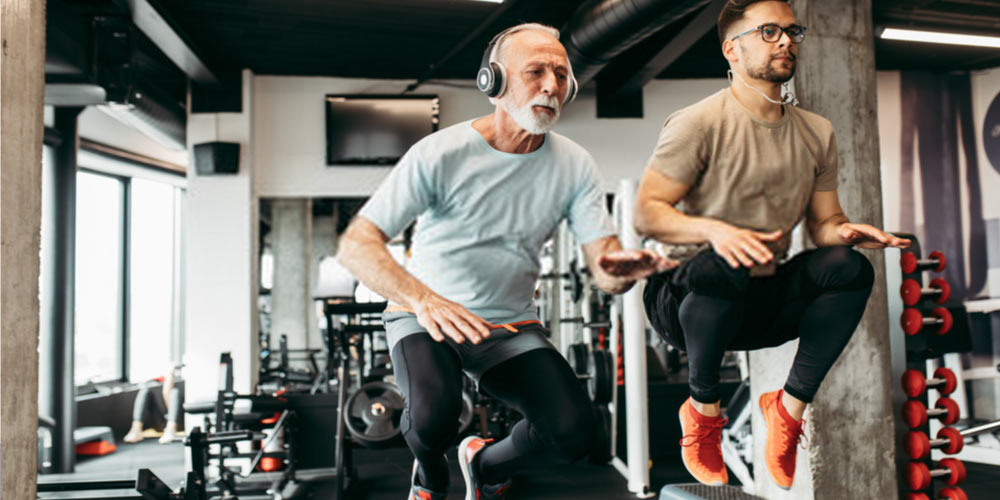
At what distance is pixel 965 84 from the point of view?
780 cm

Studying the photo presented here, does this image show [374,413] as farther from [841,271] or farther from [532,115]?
[841,271]

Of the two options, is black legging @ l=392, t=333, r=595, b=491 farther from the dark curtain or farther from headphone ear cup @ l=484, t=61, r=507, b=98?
the dark curtain

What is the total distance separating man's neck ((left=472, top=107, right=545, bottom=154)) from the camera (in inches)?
93.3

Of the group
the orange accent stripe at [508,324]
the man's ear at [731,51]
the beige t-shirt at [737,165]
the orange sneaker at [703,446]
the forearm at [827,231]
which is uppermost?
the man's ear at [731,51]

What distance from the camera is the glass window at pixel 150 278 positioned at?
1110 cm

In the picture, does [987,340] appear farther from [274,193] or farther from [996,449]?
[274,193]

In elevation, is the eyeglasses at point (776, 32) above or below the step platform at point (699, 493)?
above

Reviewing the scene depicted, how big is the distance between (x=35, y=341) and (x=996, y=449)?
7008 mm

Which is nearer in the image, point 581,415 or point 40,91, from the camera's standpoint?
point 581,415

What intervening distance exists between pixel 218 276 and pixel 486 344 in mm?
5951

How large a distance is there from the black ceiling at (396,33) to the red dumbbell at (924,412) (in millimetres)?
Result: 3566

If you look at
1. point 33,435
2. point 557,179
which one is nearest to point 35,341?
point 33,435

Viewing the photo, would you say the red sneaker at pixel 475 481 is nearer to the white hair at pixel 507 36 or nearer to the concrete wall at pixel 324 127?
the white hair at pixel 507 36

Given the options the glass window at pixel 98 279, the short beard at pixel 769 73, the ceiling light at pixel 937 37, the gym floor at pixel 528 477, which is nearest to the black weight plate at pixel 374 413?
the gym floor at pixel 528 477
